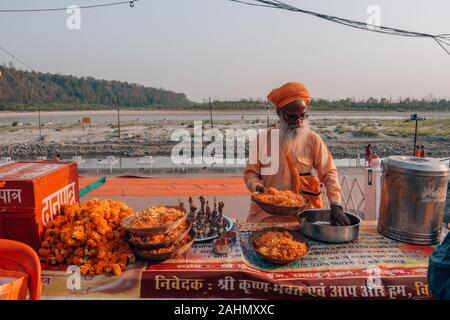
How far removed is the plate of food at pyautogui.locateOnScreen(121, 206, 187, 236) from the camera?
1987 millimetres

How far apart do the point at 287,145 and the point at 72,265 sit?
6.62 feet

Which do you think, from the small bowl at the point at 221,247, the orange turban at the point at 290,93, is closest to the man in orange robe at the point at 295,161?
the orange turban at the point at 290,93

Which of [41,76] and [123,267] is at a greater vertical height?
[41,76]

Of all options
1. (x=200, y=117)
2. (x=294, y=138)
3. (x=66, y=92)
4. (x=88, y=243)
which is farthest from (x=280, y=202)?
(x=66, y=92)

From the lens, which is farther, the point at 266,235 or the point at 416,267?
the point at 266,235

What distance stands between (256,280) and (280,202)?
0.70 metres

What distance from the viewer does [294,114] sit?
9.86 ft

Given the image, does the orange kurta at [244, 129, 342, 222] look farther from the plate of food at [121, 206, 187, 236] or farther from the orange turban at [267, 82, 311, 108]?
the plate of food at [121, 206, 187, 236]

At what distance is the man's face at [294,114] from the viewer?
2.94 meters

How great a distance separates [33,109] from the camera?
256 feet

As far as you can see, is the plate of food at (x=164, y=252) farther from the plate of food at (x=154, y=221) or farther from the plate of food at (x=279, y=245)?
the plate of food at (x=279, y=245)

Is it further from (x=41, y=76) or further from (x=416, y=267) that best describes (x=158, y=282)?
(x=41, y=76)

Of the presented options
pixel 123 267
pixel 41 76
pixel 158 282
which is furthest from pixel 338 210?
pixel 41 76
